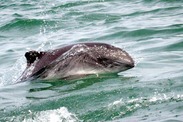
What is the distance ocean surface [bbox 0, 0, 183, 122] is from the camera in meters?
7.63

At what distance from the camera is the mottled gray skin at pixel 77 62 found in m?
10.2

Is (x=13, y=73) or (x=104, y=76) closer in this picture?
(x=104, y=76)

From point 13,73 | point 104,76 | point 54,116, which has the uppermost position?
point 54,116

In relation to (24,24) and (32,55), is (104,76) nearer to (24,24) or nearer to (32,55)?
(32,55)

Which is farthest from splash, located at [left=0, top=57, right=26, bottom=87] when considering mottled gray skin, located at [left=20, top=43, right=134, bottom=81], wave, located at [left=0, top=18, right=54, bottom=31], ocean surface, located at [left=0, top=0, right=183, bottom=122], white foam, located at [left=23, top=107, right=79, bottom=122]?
wave, located at [left=0, top=18, right=54, bottom=31]

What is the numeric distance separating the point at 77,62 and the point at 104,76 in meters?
0.57

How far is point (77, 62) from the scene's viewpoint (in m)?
10.2

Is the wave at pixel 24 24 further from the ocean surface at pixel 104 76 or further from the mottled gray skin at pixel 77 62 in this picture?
the mottled gray skin at pixel 77 62

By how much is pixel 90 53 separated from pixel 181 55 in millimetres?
2477

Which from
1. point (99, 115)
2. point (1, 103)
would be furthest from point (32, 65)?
point (99, 115)

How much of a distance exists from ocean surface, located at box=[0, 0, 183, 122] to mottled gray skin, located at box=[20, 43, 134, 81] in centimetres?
22

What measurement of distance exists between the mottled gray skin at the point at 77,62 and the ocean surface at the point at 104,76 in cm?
22

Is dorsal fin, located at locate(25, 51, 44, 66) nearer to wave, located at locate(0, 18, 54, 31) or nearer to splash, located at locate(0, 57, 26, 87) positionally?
splash, located at locate(0, 57, 26, 87)

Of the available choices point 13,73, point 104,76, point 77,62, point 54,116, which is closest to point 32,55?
point 77,62
